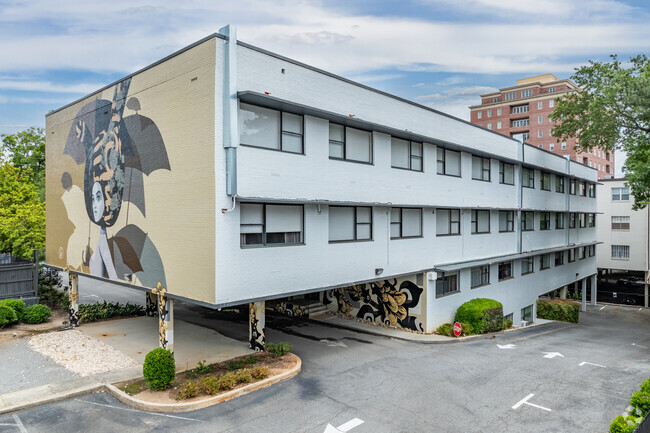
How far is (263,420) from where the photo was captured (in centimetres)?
1112

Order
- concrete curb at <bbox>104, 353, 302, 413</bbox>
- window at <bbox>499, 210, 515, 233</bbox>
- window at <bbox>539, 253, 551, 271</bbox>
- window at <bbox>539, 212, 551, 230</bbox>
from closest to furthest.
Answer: concrete curb at <bbox>104, 353, 302, 413</bbox> < window at <bbox>499, 210, 515, 233</bbox> < window at <bbox>539, 212, 551, 230</bbox> < window at <bbox>539, 253, 551, 271</bbox>

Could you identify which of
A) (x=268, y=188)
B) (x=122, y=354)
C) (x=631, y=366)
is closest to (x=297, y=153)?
(x=268, y=188)

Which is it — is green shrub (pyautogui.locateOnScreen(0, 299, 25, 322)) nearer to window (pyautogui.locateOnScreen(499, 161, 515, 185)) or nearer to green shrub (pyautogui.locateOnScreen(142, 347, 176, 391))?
green shrub (pyautogui.locateOnScreen(142, 347, 176, 391))

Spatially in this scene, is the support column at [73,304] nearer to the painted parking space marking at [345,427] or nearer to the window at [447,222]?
the painted parking space marking at [345,427]

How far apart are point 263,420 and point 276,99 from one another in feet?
31.0

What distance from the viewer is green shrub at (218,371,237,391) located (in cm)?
1261

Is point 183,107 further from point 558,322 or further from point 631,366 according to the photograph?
point 558,322

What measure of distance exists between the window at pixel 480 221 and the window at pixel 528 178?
574cm

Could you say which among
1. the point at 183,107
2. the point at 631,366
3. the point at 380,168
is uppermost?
the point at 183,107

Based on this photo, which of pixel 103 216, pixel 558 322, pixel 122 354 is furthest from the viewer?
pixel 558 322

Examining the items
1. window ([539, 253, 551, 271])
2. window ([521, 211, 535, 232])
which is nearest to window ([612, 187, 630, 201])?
window ([539, 253, 551, 271])

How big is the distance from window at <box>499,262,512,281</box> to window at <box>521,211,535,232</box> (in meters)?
3.41

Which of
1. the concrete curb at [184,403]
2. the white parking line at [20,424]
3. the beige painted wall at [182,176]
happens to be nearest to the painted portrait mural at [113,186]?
the beige painted wall at [182,176]

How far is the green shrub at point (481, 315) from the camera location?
74.8 feet
